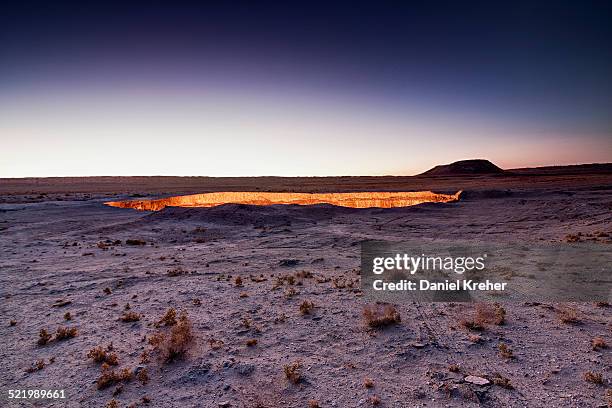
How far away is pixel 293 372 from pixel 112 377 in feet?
10.4

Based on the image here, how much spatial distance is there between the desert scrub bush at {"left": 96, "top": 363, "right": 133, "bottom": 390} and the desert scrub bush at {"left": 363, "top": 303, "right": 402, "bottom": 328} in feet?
16.3

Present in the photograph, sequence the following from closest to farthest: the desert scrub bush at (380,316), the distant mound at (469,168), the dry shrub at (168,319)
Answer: the desert scrub bush at (380,316) < the dry shrub at (168,319) < the distant mound at (469,168)

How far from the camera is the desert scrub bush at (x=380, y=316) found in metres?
8.73

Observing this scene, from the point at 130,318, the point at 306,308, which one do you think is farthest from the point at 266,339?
the point at 130,318

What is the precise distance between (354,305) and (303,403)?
4.29 meters

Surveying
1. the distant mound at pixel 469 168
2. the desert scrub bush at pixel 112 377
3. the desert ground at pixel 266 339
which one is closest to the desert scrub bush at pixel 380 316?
the desert ground at pixel 266 339

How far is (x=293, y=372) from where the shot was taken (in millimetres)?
6812

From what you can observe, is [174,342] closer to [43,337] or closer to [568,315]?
[43,337]

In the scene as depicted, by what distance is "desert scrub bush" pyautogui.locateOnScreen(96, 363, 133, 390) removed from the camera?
6699 mm

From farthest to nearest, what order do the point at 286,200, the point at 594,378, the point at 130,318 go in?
the point at 286,200, the point at 130,318, the point at 594,378

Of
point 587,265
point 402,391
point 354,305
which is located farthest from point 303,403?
point 587,265

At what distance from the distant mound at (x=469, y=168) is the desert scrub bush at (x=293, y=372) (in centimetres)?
15308

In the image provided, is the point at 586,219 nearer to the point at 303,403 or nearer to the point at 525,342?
the point at 525,342

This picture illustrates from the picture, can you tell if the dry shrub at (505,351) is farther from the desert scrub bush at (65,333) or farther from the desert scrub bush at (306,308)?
the desert scrub bush at (65,333)
